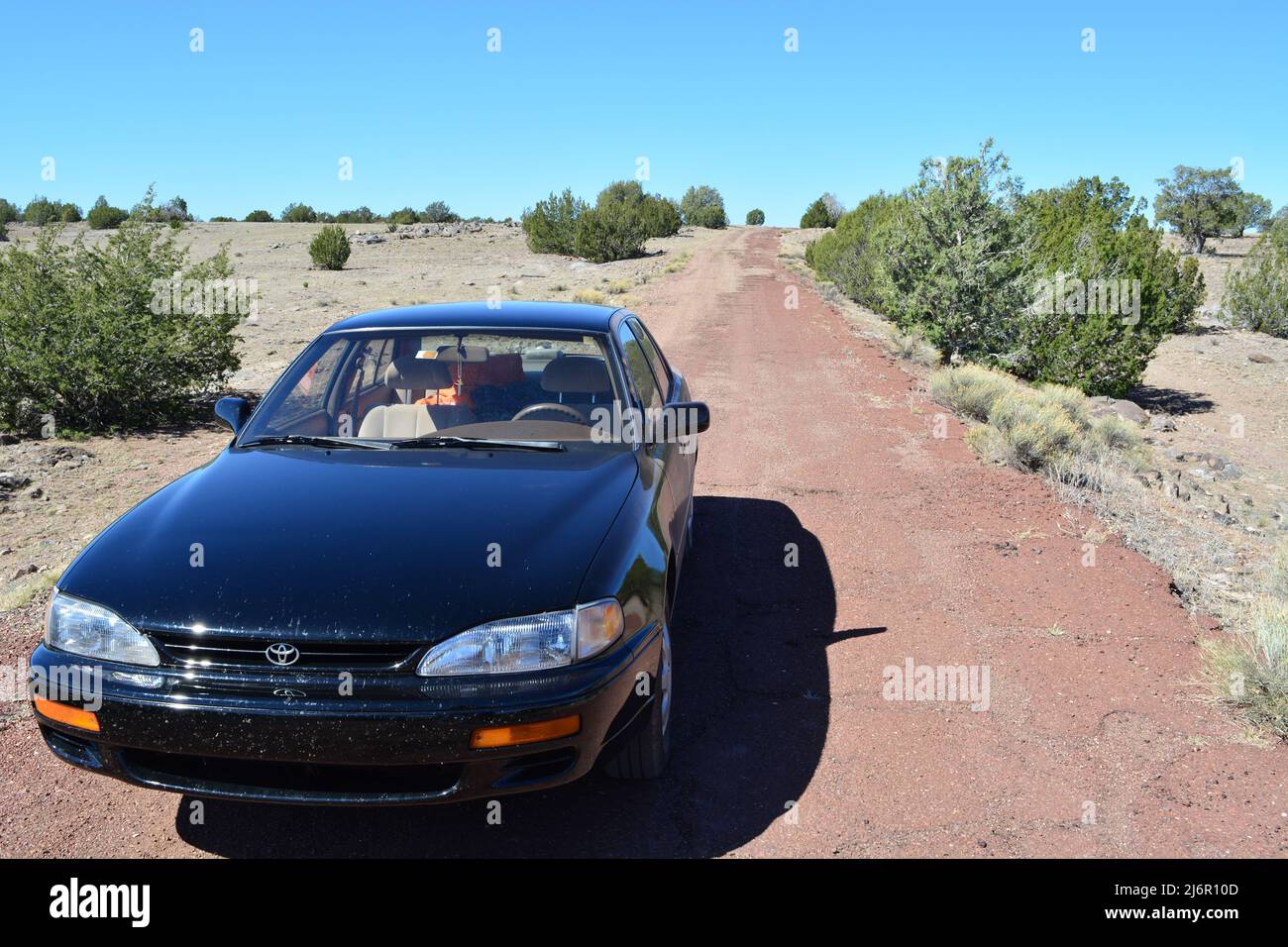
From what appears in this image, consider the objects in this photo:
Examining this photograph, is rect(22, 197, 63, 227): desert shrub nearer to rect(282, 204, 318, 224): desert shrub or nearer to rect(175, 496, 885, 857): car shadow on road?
rect(282, 204, 318, 224): desert shrub

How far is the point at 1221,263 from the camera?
46.3 metres

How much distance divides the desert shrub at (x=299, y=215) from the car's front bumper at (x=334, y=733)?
223 ft

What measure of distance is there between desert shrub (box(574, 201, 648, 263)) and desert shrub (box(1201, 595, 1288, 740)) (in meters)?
40.9

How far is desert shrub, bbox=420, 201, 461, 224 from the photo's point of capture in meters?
66.5

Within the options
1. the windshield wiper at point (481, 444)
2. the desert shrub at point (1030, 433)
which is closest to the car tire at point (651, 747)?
the windshield wiper at point (481, 444)

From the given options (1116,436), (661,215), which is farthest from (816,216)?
(1116,436)

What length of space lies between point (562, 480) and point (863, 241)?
27213mm

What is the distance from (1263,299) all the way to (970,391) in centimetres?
2305

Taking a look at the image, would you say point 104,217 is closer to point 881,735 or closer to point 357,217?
point 357,217

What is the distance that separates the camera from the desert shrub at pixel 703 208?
86375 millimetres

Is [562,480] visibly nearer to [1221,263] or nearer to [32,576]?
[32,576]

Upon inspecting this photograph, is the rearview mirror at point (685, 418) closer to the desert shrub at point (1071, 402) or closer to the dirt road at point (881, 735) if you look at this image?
the dirt road at point (881, 735)

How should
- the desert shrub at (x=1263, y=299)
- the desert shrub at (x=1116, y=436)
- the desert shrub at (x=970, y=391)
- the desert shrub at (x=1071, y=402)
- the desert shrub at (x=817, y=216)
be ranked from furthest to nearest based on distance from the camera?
the desert shrub at (x=817, y=216) < the desert shrub at (x=1263, y=299) < the desert shrub at (x=1071, y=402) < the desert shrub at (x=1116, y=436) < the desert shrub at (x=970, y=391)

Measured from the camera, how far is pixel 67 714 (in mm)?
2725
